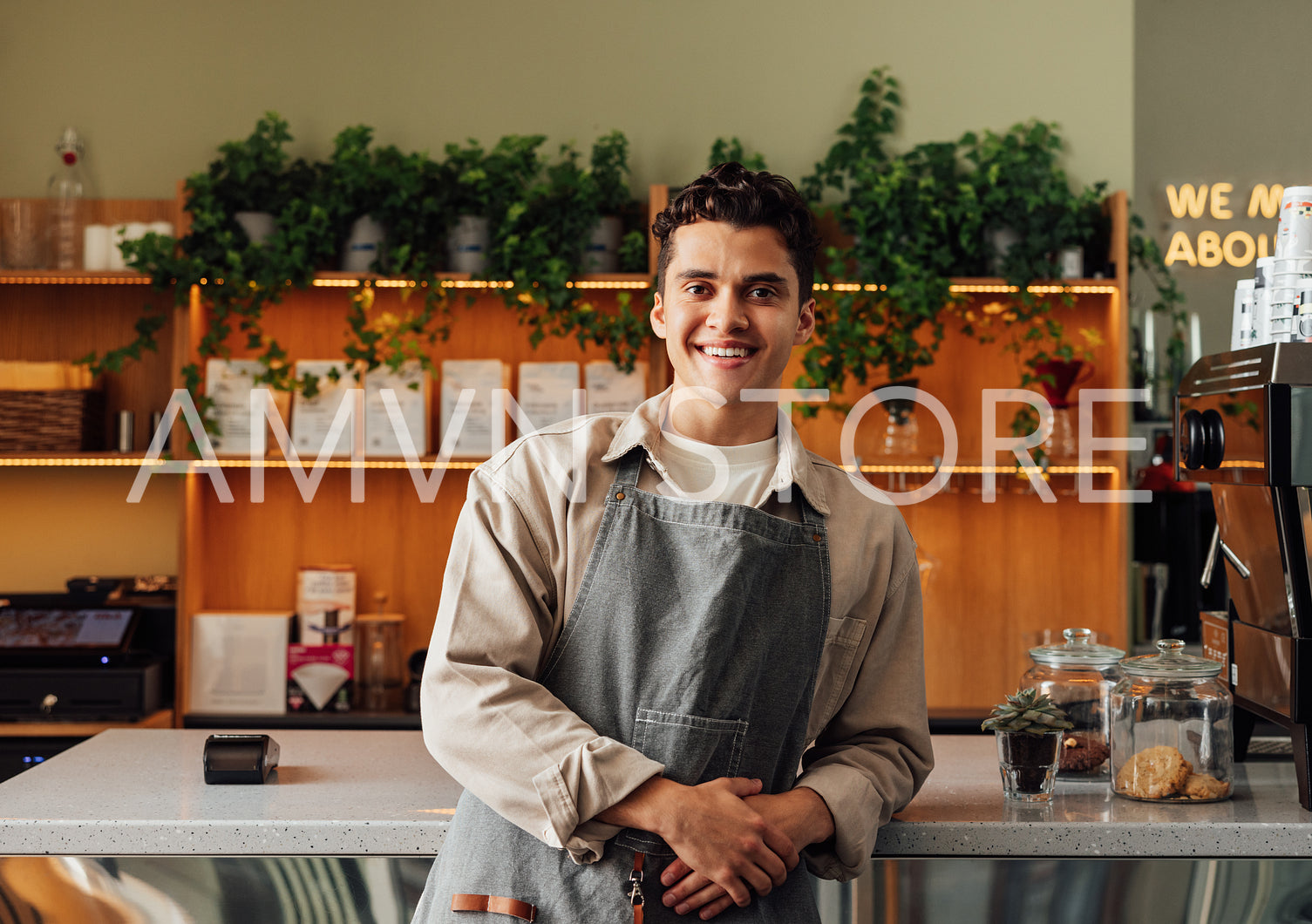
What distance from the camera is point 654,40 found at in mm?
3574

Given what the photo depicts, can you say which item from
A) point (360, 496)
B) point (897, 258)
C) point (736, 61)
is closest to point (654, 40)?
point (736, 61)

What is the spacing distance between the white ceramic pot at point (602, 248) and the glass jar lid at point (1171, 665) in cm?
206

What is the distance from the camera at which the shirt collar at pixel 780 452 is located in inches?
54.4

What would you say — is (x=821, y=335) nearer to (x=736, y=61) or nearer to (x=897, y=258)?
(x=897, y=258)

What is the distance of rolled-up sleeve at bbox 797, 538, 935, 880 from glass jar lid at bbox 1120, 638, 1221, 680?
0.34m

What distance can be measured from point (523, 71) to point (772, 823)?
290cm

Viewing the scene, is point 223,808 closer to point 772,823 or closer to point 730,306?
point 772,823

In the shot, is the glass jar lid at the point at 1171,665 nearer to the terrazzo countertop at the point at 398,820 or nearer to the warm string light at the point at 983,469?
the terrazzo countertop at the point at 398,820

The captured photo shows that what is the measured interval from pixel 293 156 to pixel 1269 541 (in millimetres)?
2992

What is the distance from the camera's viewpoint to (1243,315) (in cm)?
169

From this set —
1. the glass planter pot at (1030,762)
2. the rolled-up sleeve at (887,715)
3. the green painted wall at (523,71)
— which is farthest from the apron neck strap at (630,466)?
the green painted wall at (523,71)

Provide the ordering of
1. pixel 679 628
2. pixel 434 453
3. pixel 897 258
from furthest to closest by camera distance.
A: pixel 434 453, pixel 897 258, pixel 679 628

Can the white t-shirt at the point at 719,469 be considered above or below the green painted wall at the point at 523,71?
below

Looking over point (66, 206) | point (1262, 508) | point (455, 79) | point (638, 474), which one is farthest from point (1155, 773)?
point (66, 206)
